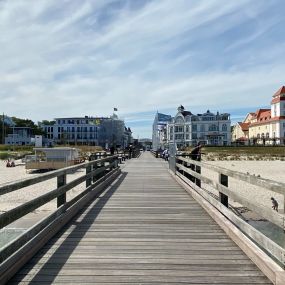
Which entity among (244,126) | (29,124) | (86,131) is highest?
(29,124)

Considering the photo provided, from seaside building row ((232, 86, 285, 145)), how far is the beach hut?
3143 inches

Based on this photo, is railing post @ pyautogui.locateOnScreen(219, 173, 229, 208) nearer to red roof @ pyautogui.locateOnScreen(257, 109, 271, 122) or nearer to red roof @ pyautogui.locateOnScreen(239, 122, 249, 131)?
red roof @ pyautogui.locateOnScreen(257, 109, 271, 122)

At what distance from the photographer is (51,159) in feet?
109

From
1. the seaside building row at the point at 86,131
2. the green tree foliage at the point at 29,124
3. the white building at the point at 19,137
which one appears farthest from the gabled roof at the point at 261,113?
the green tree foliage at the point at 29,124

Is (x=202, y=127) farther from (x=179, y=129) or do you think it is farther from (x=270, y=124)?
(x=270, y=124)

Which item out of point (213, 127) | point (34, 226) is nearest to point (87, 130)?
point (213, 127)

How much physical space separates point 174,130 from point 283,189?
128062 millimetres

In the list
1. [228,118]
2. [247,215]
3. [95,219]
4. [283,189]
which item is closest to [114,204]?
[95,219]

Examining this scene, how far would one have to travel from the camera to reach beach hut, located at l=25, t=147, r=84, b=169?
31.5m

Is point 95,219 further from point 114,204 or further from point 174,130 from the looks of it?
point 174,130

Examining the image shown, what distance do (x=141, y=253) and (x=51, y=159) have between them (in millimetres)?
29046

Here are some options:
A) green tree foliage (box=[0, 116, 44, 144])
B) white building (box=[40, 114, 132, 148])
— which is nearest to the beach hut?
green tree foliage (box=[0, 116, 44, 144])

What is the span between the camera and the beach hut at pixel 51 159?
31519 millimetres

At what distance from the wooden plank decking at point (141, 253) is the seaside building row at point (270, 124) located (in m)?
101
